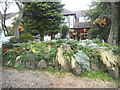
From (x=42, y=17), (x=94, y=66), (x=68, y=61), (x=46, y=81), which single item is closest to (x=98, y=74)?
(x=94, y=66)

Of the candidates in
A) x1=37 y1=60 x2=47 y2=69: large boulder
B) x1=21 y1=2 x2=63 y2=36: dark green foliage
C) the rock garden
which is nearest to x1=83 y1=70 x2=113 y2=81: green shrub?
the rock garden

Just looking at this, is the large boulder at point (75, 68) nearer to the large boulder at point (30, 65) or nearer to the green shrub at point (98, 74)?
the green shrub at point (98, 74)

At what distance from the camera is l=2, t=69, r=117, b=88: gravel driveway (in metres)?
1.71

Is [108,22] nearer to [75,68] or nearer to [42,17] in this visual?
[42,17]

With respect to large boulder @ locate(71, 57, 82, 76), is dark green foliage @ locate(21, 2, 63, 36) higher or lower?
higher

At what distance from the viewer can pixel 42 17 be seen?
6.87 metres

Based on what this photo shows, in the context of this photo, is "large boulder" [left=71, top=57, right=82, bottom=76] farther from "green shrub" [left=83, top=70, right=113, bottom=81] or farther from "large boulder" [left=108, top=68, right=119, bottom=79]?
"large boulder" [left=108, top=68, right=119, bottom=79]

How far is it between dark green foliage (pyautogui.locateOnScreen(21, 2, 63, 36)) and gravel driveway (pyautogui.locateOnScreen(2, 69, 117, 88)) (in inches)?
195

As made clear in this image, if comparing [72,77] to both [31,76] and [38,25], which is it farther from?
[38,25]

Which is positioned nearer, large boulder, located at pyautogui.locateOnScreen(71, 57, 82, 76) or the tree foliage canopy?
large boulder, located at pyautogui.locateOnScreen(71, 57, 82, 76)

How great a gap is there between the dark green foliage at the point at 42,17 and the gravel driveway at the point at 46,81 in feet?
16.2

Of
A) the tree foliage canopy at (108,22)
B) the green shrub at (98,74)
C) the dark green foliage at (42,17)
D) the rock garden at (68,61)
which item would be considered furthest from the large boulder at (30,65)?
the dark green foliage at (42,17)

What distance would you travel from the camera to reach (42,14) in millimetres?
6645

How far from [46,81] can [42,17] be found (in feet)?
19.1
